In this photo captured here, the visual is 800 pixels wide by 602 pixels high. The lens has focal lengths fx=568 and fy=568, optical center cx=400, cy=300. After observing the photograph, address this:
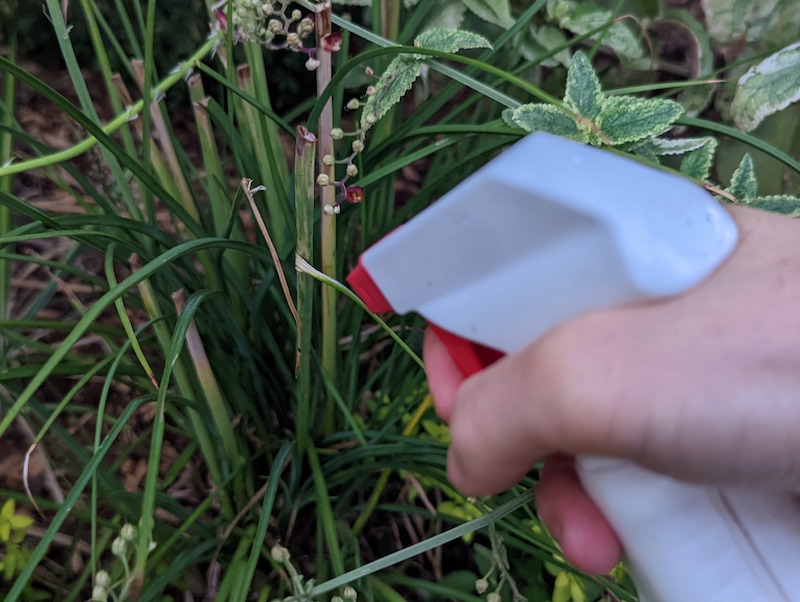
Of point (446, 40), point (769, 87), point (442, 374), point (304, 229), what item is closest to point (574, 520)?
point (442, 374)

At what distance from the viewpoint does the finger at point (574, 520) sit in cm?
41

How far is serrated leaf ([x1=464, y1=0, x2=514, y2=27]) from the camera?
73cm

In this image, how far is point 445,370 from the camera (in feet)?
1.36

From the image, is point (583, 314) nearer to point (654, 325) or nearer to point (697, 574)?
point (654, 325)

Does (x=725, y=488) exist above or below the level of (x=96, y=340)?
above

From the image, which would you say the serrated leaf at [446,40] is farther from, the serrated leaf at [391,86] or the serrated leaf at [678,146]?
the serrated leaf at [678,146]

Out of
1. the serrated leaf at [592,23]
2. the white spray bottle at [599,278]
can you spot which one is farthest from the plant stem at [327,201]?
the serrated leaf at [592,23]

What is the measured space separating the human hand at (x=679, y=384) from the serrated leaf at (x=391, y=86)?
0.25m

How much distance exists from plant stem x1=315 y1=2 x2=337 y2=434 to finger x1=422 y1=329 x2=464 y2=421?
0.45ft

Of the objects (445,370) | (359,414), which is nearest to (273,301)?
(359,414)

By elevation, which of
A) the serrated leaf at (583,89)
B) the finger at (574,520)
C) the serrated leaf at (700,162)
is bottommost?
the finger at (574,520)

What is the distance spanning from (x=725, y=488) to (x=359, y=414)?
547mm

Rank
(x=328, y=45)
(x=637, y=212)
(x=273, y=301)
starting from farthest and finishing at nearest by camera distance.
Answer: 1. (x=273, y=301)
2. (x=328, y=45)
3. (x=637, y=212)

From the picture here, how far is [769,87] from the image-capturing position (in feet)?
2.30
